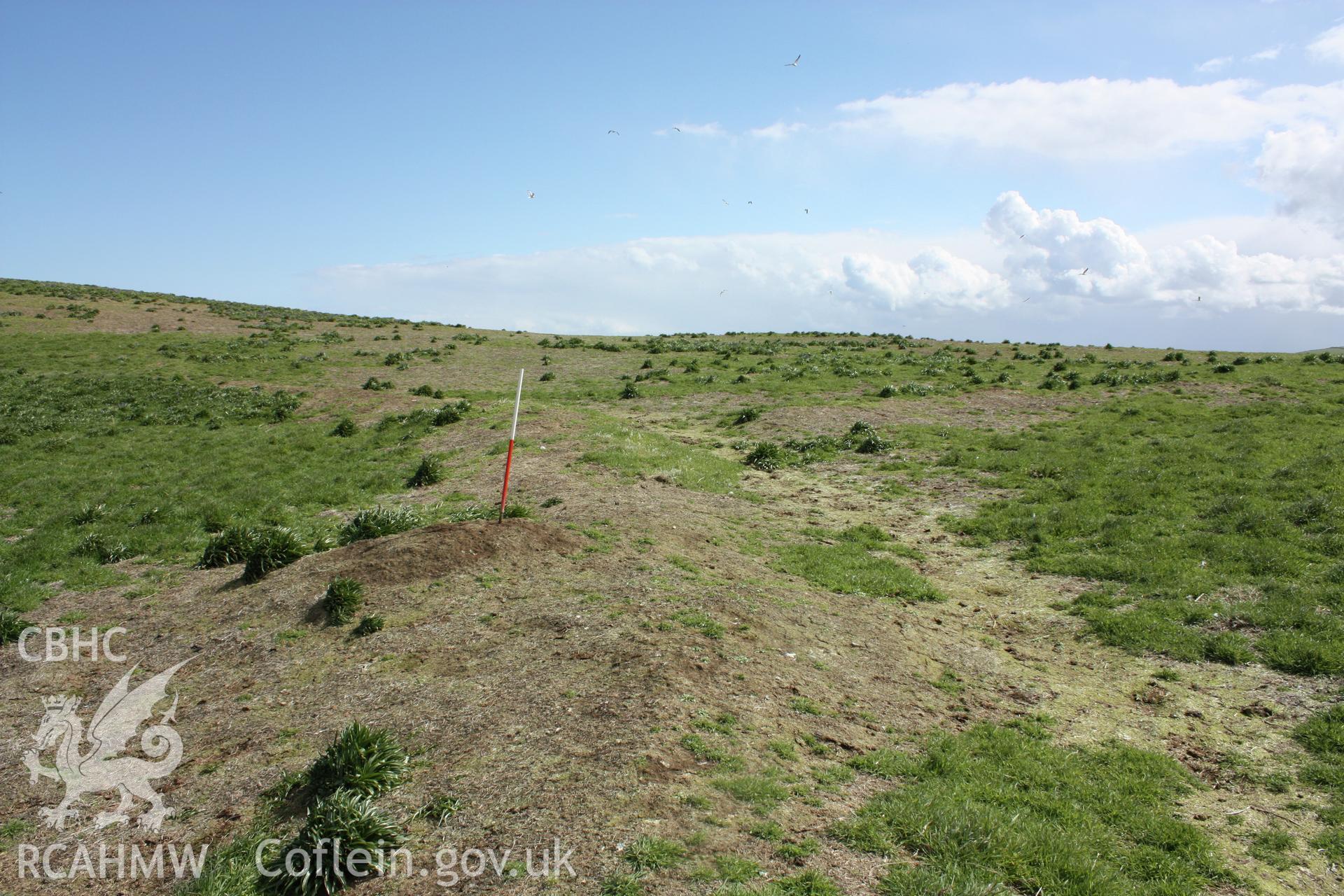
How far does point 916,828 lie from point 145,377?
41.9 meters

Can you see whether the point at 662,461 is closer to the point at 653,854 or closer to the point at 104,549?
the point at 104,549

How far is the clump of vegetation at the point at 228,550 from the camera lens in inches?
556

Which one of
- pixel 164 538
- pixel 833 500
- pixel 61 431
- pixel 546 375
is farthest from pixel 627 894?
pixel 546 375

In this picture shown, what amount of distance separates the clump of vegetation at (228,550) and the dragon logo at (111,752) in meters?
4.71

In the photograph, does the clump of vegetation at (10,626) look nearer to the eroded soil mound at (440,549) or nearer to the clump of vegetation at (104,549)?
the clump of vegetation at (104,549)

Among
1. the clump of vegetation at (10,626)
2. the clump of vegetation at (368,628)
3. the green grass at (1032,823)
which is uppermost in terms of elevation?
the green grass at (1032,823)

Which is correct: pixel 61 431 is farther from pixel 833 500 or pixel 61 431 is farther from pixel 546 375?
pixel 833 500

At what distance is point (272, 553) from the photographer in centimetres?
1283

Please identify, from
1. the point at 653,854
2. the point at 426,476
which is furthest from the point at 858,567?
the point at 426,476

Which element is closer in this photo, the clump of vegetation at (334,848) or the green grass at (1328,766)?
the clump of vegetation at (334,848)

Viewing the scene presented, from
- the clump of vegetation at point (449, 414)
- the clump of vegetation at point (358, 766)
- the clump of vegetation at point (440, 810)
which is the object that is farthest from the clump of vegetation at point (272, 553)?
the clump of vegetation at point (449, 414)

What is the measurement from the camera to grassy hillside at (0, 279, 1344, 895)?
6.19m

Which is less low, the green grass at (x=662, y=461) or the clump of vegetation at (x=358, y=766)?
the green grass at (x=662, y=461)

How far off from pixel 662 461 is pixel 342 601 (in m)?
10.9
